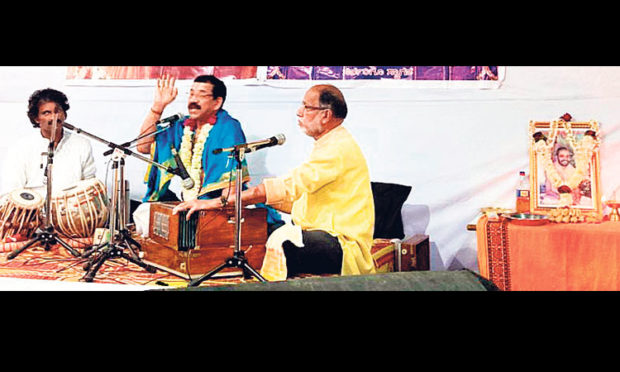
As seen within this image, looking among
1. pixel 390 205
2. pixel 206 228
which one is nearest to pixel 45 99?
pixel 206 228

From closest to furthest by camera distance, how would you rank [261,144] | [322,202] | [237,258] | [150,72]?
[237,258] → [322,202] → [261,144] → [150,72]

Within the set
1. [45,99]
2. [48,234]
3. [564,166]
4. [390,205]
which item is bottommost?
[48,234]

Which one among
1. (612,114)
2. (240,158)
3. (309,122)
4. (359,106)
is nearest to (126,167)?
(240,158)

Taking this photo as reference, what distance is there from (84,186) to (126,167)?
39cm

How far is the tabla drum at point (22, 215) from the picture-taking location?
15.7ft

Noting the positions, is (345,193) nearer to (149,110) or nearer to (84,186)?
(149,110)

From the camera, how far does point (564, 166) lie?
4344mm

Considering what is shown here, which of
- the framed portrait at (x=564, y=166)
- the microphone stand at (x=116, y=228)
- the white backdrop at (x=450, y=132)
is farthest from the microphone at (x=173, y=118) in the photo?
the framed portrait at (x=564, y=166)

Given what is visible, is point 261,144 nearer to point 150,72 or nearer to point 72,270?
point 150,72

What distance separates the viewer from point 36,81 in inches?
188

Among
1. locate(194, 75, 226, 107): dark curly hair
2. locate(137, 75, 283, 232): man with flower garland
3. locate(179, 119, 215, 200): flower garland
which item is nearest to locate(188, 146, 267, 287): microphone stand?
locate(137, 75, 283, 232): man with flower garland

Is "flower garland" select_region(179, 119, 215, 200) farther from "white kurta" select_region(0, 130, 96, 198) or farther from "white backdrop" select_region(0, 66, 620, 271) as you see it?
"white kurta" select_region(0, 130, 96, 198)

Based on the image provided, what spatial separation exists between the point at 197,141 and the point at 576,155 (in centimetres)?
284

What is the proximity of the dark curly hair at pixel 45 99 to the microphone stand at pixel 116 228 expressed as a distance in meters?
0.22
